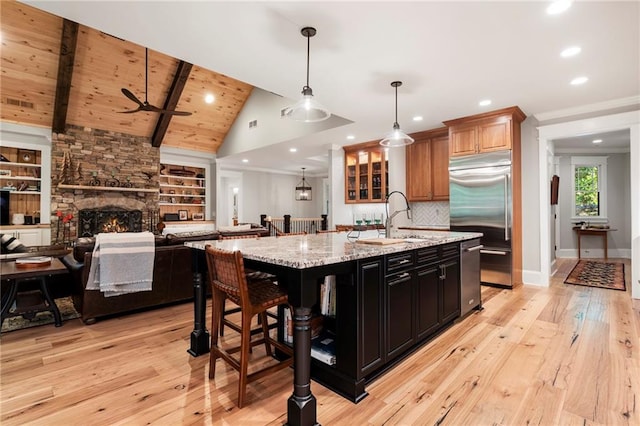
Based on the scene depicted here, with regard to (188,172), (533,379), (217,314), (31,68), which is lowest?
(533,379)

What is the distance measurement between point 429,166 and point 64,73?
265 inches

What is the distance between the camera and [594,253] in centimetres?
743

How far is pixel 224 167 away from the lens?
993 cm

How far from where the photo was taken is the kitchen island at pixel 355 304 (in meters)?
1.68

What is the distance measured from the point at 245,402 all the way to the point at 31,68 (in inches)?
274

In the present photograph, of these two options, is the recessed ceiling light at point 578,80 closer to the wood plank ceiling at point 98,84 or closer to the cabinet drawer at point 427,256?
the cabinet drawer at point 427,256

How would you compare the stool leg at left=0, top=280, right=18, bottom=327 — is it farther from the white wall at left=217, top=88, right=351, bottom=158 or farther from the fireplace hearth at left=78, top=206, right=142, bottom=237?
the white wall at left=217, top=88, right=351, bottom=158

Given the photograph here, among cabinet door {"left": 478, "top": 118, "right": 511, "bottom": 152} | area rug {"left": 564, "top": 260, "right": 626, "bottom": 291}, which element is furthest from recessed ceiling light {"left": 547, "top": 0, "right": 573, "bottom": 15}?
area rug {"left": 564, "top": 260, "right": 626, "bottom": 291}

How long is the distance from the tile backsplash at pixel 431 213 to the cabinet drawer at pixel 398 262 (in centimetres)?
390

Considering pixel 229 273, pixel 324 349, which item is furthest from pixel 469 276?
pixel 229 273

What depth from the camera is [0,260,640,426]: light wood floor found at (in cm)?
177

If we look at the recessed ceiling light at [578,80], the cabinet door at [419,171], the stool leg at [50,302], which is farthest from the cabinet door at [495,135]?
the stool leg at [50,302]

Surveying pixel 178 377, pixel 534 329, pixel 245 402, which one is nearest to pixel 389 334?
pixel 245 402

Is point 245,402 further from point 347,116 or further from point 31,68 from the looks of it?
point 31,68
